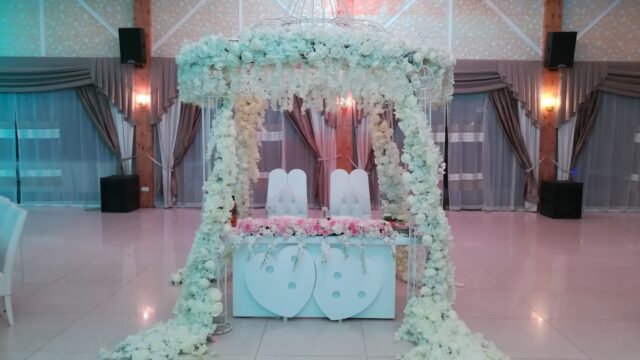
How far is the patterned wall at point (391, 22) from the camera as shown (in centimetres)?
945

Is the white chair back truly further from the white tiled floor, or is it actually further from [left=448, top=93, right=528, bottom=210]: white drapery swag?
[left=448, top=93, right=528, bottom=210]: white drapery swag

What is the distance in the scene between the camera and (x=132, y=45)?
29.9ft

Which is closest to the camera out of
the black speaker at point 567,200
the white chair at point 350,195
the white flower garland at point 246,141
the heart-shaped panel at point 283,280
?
the heart-shaped panel at point 283,280

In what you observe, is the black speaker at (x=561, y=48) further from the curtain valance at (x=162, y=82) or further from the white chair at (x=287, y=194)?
the curtain valance at (x=162, y=82)

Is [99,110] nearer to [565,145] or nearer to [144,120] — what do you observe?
[144,120]

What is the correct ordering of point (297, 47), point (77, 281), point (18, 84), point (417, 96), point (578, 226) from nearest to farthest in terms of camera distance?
point (297, 47), point (417, 96), point (77, 281), point (578, 226), point (18, 84)

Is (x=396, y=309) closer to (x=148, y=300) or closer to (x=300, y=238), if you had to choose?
(x=300, y=238)

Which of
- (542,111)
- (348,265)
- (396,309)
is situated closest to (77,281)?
(348,265)

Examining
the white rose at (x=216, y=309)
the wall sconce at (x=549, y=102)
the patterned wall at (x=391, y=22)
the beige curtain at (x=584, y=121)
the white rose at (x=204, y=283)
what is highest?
the patterned wall at (x=391, y=22)

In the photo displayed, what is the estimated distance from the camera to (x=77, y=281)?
16.3ft

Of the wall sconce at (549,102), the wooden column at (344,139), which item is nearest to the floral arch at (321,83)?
the wooden column at (344,139)

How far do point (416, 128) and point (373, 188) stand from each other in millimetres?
5904

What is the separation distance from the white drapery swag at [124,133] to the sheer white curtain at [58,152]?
295 millimetres

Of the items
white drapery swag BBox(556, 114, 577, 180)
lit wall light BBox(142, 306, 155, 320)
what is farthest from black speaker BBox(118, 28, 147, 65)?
white drapery swag BBox(556, 114, 577, 180)
